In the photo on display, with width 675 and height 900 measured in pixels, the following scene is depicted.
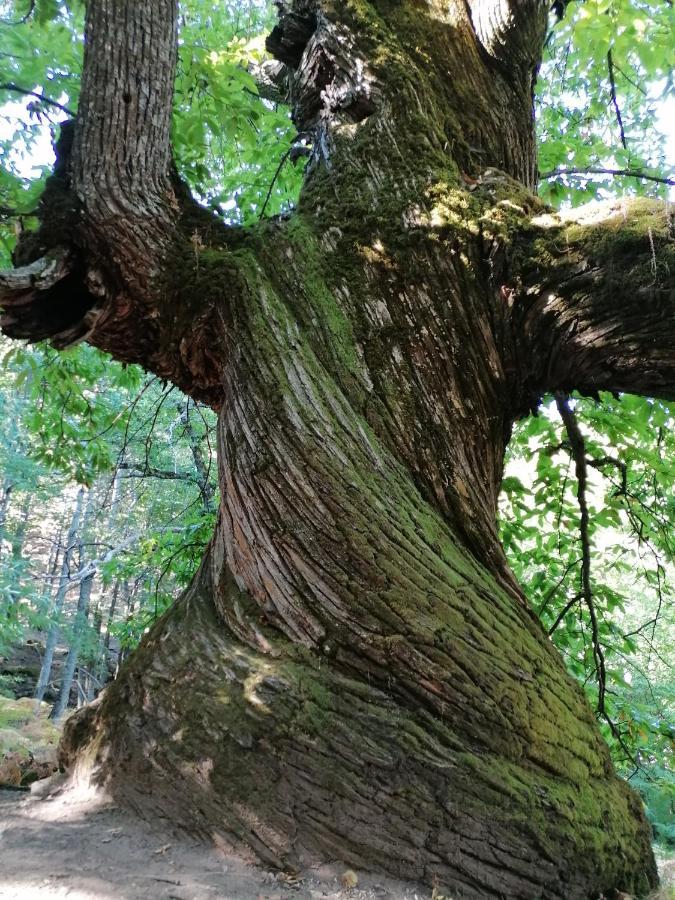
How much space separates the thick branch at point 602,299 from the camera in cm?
257

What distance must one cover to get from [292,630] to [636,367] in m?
1.92

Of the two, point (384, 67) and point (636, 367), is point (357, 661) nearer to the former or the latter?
point (636, 367)

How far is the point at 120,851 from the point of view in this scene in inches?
79.1

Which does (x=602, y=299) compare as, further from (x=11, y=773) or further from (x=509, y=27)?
(x=11, y=773)

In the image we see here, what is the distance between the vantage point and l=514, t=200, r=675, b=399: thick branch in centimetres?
257

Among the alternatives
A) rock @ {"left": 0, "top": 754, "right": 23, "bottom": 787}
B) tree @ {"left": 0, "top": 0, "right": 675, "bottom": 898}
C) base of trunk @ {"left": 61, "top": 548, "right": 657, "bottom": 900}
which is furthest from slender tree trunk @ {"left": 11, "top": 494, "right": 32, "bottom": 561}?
base of trunk @ {"left": 61, "top": 548, "right": 657, "bottom": 900}

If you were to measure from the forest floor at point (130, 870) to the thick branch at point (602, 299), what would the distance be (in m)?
2.24

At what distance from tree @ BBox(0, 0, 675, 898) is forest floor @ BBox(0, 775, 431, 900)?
0.08m

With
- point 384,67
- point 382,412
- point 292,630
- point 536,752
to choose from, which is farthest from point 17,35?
point 536,752

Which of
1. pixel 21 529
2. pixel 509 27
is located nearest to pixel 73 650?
pixel 21 529

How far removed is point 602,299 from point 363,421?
1.21 meters

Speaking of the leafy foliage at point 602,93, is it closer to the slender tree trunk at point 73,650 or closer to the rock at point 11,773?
the rock at point 11,773

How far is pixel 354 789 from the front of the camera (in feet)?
6.52

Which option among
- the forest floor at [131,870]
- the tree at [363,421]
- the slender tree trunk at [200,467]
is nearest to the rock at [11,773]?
the tree at [363,421]
